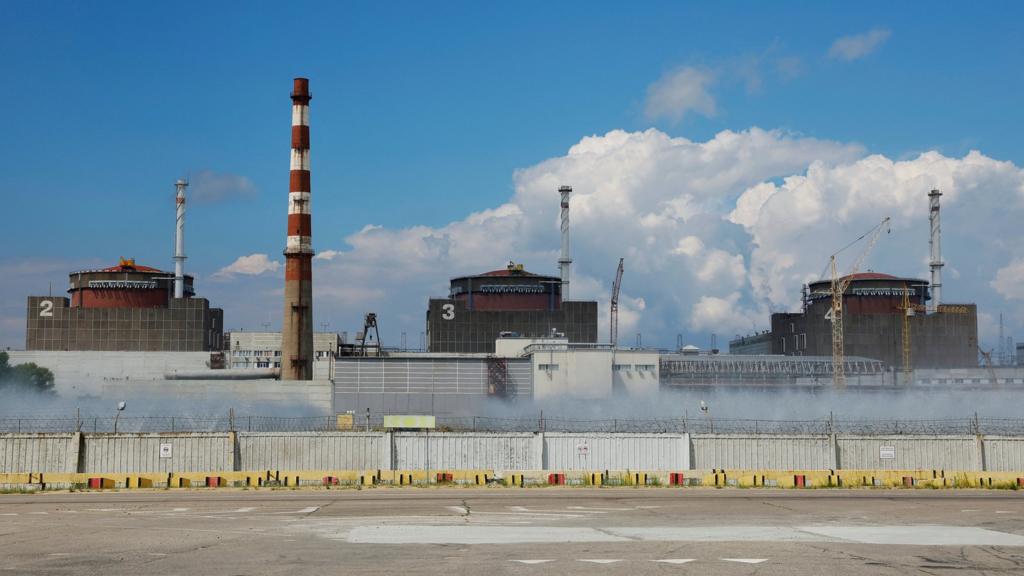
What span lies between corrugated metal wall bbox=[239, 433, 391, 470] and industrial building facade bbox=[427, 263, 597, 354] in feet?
303

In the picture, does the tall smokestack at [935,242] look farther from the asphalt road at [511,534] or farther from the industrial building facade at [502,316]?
the asphalt road at [511,534]

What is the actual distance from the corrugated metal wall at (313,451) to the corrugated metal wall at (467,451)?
4.25 ft

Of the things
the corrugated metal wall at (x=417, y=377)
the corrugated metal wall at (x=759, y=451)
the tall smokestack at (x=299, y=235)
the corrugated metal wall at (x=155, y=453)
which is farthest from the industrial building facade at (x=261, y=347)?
the corrugated metal wall at (x=759, y=451)

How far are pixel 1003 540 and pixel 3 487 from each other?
45.1m

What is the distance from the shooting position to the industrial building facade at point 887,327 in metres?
167

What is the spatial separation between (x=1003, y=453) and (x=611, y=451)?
22849 mm

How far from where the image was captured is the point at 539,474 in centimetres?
5381

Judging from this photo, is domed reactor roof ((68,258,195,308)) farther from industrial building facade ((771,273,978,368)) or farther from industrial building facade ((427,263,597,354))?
industrial building facade ((771,273,978,368))

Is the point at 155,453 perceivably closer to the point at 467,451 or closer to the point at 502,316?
the point at 467,451

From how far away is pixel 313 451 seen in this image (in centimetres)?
6012

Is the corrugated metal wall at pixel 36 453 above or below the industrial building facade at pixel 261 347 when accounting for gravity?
below

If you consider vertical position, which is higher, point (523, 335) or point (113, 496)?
point (523, 335)

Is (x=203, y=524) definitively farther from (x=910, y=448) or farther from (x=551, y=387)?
(x=551, y=387)

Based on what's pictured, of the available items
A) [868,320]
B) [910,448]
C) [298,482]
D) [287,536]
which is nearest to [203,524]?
[287,536]
